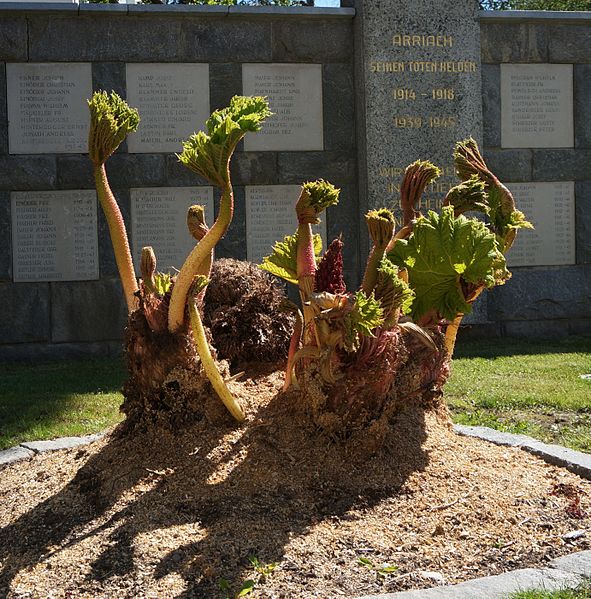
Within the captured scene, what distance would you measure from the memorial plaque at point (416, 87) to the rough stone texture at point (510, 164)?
506mm

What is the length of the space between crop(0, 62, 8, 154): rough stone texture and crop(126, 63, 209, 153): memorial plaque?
1.16 meters

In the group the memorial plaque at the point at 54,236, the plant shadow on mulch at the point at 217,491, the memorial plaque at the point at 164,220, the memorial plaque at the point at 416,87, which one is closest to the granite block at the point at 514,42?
the memorial plaque at the point at 416,87

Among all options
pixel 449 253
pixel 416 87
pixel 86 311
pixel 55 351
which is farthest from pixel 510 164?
pixel 449 253

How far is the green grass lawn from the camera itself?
5164 millimetres

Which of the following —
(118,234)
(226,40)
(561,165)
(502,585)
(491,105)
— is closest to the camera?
(502,585)

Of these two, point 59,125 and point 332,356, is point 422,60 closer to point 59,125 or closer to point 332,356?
point 59,125

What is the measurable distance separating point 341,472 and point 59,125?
6499mm

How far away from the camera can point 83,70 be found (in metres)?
8.62

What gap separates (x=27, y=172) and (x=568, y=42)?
19.1ft

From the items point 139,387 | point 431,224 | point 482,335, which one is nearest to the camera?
point 431,224

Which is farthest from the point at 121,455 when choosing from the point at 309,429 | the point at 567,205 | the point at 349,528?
the point at 567,205

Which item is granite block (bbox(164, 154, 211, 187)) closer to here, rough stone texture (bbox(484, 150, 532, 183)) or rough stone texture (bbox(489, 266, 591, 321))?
rough stone texture (bbox(484, 150, 532, 183))

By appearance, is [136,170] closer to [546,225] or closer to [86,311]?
[86,311]

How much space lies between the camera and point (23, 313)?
8.54 m
